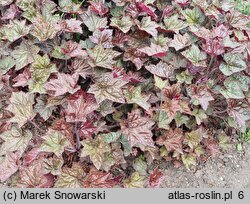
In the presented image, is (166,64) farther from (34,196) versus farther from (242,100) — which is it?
(34,196)

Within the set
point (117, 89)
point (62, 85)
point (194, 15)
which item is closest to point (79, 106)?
point (62, 85)

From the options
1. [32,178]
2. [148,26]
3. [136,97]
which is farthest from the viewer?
[148,26]

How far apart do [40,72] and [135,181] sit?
107 cm

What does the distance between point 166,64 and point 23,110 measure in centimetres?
114

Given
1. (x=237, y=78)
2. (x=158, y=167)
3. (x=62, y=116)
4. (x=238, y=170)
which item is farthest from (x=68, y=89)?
(x=238, y=170)

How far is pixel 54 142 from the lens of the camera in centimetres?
304

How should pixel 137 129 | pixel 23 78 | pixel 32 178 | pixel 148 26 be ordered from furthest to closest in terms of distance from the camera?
pixel 148 26, pixel 23 78, pixel 137 129, pixel 32 178

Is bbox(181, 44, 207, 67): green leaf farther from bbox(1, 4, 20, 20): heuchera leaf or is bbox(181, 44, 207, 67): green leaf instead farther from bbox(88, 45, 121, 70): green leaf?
bbox(1, 4, 20, 20): heuchera leaf

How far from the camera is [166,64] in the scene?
3373 millimetres

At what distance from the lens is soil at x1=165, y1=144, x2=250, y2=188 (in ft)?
11.1

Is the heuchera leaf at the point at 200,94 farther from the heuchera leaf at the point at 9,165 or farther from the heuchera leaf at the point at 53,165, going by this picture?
the heuchera leaf at the point at 9,165

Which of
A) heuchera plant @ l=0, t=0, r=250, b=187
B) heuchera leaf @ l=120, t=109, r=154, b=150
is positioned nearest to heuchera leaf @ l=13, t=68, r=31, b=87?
heuchera plant @ l=0, t=0, r=250, b=187

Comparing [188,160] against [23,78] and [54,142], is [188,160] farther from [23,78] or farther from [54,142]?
[23,78]

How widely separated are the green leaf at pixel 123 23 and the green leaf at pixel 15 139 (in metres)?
1.07
